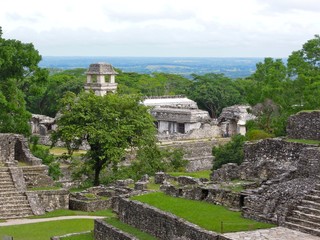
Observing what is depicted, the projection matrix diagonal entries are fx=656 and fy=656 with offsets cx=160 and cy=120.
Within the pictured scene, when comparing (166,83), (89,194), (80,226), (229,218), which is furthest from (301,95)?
(166,83)

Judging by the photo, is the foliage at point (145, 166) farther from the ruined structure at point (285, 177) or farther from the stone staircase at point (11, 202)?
the ruined structure at point (285, 177)

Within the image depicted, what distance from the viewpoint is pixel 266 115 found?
4678 centimetres

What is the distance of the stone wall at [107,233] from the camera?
21.3 meters

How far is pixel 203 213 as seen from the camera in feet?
67.2

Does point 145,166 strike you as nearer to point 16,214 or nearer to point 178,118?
point 16,214

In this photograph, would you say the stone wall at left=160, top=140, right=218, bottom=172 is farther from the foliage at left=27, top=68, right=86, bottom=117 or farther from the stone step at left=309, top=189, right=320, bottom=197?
the stone step at left=309, top=189, right=320, bottom=197

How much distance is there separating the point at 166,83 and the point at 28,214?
93873mm

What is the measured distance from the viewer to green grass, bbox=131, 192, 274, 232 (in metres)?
18.6

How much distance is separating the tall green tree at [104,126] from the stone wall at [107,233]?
38.6 feet

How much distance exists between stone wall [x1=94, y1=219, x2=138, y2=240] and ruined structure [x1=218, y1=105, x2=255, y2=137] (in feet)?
148

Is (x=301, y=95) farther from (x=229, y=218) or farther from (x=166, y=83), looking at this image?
(x=166, y=83)

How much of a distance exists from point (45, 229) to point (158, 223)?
23.3ft

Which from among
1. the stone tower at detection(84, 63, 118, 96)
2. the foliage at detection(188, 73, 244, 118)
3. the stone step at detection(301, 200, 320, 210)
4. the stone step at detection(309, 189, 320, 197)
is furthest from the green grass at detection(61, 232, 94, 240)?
the foliage at detection(188, 73, 244, 118)

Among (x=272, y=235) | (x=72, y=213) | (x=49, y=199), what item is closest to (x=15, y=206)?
(x=49, y=199)
